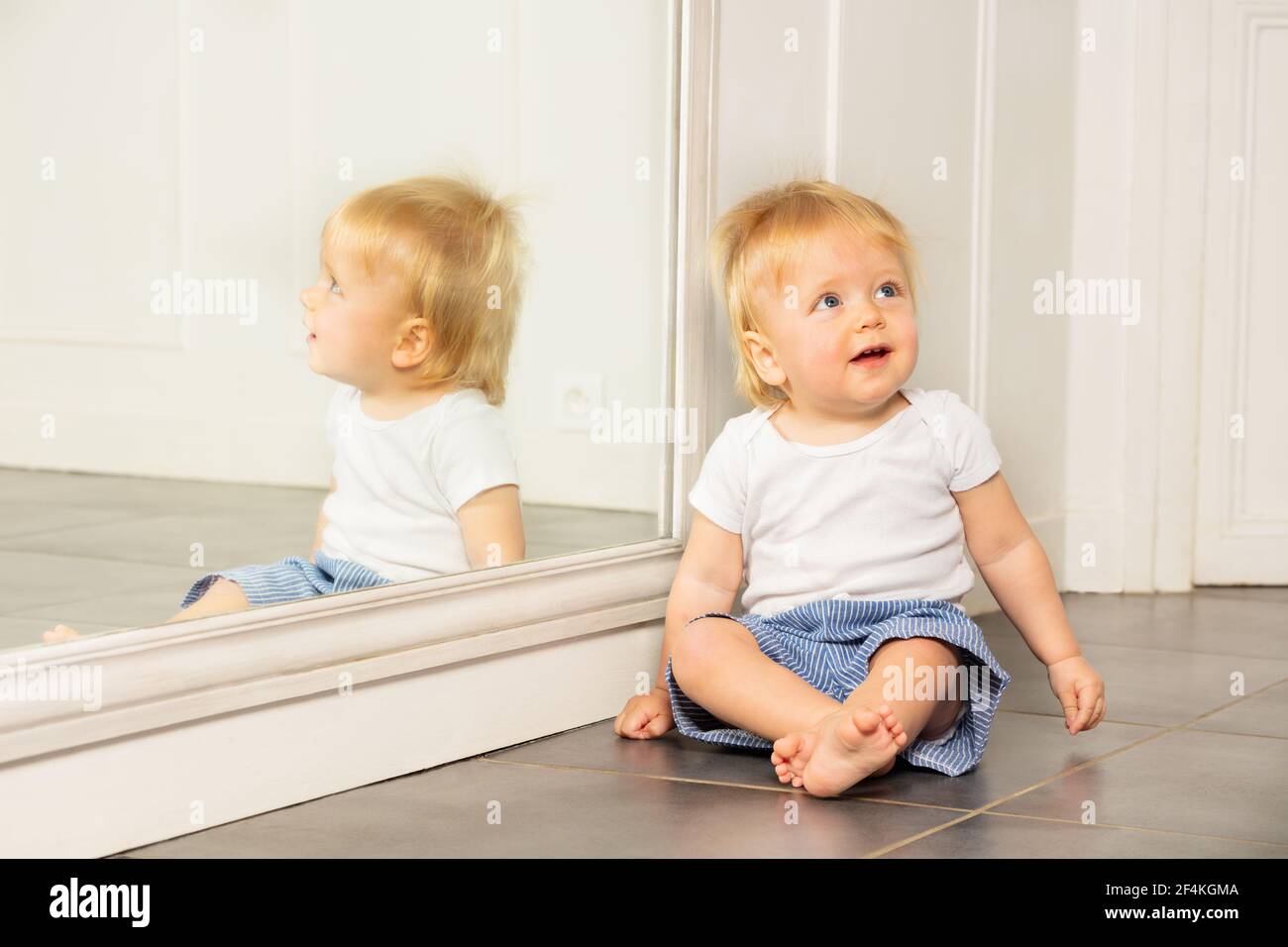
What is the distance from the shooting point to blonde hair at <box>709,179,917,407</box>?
1696 millimetres

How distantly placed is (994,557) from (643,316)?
448 millimetres

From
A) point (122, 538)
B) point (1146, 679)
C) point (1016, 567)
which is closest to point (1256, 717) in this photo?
point (1146, 679)

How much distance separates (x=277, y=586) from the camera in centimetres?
145

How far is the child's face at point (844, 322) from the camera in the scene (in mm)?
1658

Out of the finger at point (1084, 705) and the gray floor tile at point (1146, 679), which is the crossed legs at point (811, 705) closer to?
the finger at point (1084, 705)

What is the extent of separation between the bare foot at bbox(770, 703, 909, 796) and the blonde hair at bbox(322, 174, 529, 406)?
44 cm

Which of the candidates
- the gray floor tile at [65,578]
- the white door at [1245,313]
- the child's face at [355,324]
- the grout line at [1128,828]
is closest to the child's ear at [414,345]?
the child's face at [355,324]

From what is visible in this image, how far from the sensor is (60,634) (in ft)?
4.16

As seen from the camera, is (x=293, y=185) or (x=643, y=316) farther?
(x=643, y=316)

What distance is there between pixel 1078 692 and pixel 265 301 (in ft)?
2.72
